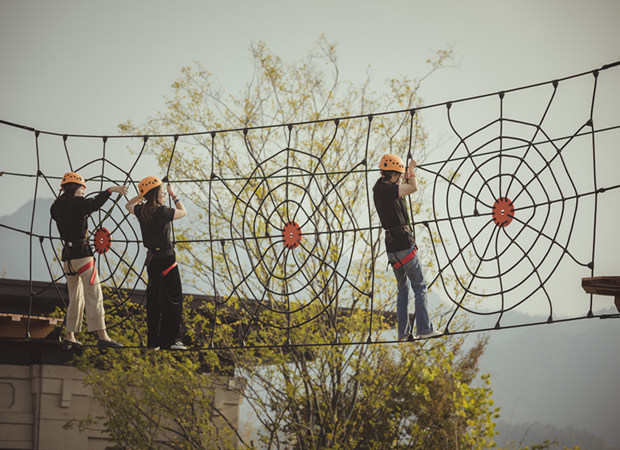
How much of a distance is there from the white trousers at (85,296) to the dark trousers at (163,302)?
1.59ft

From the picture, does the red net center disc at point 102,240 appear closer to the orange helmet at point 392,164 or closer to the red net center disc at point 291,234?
the red net center disc at point 291,234

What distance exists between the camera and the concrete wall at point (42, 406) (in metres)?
11.6

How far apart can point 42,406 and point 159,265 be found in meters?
6.65

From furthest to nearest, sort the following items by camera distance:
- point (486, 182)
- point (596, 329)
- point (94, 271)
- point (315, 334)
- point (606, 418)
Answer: point (596, 329) → point (606, 418) → point (315, 334) → point (94, 271) → point (486, 182)

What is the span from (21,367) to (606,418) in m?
46.2

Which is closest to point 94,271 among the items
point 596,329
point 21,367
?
point 21,367

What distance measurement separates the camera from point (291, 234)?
6.16 m

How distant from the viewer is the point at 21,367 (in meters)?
11.9

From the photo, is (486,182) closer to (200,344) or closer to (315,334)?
(315,334)

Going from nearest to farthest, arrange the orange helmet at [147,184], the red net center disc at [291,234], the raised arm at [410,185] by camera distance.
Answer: the raised arm at [410,185]
the red net center disc at [291,234]
the orange helmet at [147,184]

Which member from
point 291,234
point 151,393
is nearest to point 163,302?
point 291,234

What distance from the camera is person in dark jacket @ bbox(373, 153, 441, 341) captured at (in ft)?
19.7

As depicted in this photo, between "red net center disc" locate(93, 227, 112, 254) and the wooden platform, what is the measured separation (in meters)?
4.30

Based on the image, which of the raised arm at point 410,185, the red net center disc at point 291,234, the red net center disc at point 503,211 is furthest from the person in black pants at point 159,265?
the red net center disc at point 503,211
